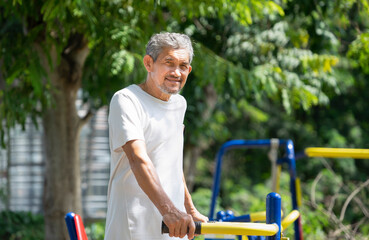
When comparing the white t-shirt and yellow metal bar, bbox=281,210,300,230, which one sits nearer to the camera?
the white t-shirt

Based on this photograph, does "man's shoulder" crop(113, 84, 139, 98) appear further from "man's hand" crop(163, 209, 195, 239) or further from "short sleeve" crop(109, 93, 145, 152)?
"man's hand" crop(163, 209, 195, 239)

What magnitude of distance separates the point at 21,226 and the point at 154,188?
674cm

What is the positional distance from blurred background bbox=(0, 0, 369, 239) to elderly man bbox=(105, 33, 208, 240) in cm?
163

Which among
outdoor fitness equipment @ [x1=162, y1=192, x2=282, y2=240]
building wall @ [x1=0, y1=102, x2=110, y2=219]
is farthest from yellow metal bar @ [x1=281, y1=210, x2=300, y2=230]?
building wall @ [x1=0, y1=102, x2=110, y2=219]

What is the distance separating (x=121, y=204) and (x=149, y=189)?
7.8 inches

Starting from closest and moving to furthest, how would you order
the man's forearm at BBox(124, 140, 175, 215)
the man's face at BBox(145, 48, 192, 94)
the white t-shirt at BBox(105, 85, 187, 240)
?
1. the man's forearm at BBox(124, 140, 175, 215)
2. the white t-shirt at BBox(105, 85, 187, 240)
3. the man's face at BBox(145, 48, 192, 94)

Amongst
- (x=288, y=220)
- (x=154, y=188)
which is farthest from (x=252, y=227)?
(x=288, y=220)

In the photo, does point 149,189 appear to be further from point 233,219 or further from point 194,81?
point 194,81

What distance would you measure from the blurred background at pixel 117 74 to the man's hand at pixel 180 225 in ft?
7.02

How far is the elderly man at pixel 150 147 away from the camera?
2.28 meters

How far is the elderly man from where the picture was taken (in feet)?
7.48

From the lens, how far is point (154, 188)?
7.32ft

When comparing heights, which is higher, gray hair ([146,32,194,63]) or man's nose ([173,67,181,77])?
gray hair ([146,32,194,63])

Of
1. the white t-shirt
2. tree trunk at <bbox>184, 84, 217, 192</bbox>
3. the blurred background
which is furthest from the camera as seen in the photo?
tree trunk at <bbox>184, 84, 217, 192</bbox>
